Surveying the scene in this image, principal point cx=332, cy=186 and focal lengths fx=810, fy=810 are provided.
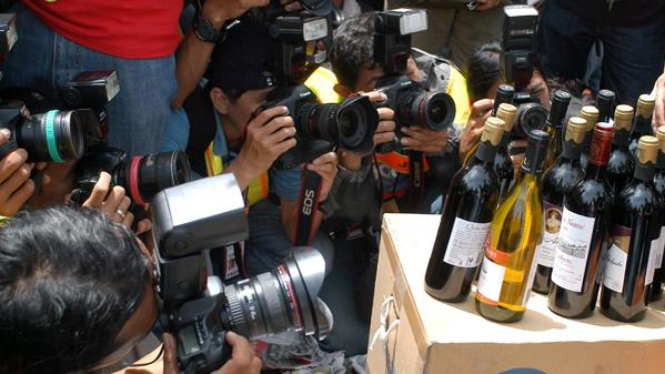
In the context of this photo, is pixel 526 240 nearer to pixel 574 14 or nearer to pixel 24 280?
pixel 24 280

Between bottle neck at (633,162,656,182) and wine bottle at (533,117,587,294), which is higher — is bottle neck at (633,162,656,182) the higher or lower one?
the higher one

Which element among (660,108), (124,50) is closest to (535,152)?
(124,50)

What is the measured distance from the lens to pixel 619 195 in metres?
1.37

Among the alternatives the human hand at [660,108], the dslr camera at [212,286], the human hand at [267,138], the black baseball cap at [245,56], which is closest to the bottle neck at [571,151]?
the dslr camera at [212,286]

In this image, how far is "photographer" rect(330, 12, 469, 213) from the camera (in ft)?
7.78

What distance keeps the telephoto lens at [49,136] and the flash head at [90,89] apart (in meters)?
0.09

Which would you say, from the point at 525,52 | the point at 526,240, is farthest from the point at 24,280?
the point at 525,52

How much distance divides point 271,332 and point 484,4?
2126 millimetres

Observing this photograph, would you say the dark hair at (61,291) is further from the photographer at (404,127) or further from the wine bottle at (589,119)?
the photographer at (404,127)

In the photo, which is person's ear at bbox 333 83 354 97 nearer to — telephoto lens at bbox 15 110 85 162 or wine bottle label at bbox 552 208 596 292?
telephoto lens at bbox 15 110 85 162

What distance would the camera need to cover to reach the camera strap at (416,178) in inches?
97.9

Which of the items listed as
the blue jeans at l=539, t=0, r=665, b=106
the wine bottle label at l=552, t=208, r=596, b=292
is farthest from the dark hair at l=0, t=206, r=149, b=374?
the blue jeans at l=539, t=0, r=665, b=106

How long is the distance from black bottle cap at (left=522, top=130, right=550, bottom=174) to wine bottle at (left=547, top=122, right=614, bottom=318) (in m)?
0.07

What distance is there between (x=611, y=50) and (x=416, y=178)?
3.84ft
